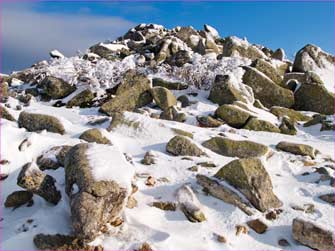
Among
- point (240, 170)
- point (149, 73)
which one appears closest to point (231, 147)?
point (240, 170)

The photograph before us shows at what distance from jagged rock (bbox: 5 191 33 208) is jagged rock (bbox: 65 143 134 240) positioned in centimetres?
92

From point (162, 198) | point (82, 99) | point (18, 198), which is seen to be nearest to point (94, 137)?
point (18, 198)

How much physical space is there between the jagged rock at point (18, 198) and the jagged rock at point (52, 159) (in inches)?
31.3

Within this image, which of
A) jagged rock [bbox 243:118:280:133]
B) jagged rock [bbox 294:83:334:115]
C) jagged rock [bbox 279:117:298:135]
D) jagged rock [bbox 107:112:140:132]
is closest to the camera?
jagged rock [bbox 107:112:140:132]

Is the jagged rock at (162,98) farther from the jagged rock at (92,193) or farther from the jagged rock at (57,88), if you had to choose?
the jagged rock at (92,193)

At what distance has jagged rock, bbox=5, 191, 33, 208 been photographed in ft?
21.4

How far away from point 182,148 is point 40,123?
3.50m

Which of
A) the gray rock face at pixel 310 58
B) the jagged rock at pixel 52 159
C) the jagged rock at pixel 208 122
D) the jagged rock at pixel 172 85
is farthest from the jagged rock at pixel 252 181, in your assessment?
the gray rock face at pixel 310 58

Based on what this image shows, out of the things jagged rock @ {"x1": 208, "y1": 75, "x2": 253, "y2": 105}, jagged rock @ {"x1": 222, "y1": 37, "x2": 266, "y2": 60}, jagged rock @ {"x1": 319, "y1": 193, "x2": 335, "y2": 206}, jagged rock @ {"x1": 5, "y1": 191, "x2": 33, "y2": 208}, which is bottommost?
jagged rock @ {"x1": 5, "y1": 191, "x2": 33, "y2": 208}

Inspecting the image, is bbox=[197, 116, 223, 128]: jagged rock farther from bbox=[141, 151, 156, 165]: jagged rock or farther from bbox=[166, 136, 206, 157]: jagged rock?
bbox=[141, 151, 156, 165]: jagged rock

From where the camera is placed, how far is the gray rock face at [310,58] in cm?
1659

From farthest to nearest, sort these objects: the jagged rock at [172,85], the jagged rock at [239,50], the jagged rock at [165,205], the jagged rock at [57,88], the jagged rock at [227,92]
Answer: the jagged rock at [239,50] → the jagged rock at [57,88] → the jagged rock at [172,85] → the jagged rock at [227,92] → the jagged rock at [165,205]

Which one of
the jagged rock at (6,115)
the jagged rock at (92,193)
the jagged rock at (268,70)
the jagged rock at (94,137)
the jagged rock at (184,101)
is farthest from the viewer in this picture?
the jagged rock at (268,70)

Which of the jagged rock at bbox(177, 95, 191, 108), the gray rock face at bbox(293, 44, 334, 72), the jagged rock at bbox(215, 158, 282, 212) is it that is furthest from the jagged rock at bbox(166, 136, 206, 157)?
the gray rock face at bbox(293, 44, 334, 72)
